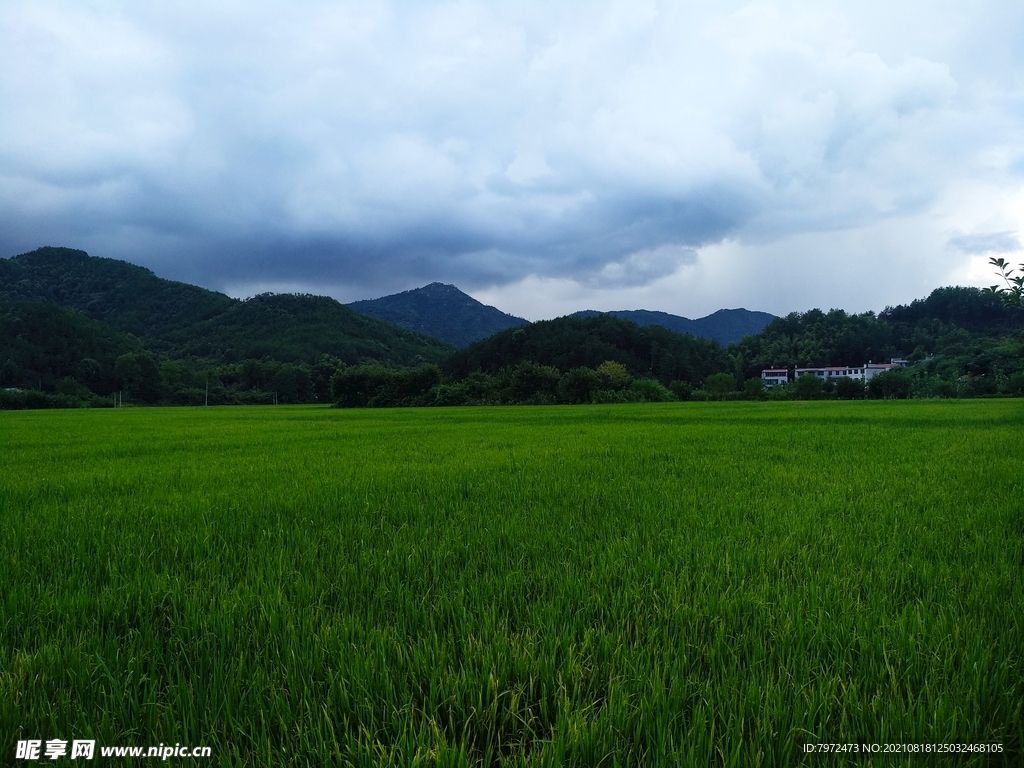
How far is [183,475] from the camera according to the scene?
6.15 m

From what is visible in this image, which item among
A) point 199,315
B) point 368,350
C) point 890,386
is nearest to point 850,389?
point 890,386

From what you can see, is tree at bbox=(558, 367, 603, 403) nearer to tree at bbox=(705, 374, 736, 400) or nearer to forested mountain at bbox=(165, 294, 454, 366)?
tree at bbox=(705, 374, 736, 400)

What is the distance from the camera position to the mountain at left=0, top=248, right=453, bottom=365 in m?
90.5

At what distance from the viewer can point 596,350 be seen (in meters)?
71.6

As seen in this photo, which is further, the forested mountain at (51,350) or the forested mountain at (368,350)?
the forested mountain at (51,350)

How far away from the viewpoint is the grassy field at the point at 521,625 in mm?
1389

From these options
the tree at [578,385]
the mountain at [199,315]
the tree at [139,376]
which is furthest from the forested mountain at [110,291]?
the tree at [578,385]

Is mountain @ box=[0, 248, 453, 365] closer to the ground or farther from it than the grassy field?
farther from it

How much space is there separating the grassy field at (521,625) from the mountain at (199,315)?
3363 inches

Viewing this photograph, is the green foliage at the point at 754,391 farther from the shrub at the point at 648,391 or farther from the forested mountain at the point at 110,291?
the forested mountain at the point at 110,291

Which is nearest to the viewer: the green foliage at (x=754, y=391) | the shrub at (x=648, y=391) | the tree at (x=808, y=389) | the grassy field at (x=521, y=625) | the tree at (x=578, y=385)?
the grassy field at (x=521, y=625)

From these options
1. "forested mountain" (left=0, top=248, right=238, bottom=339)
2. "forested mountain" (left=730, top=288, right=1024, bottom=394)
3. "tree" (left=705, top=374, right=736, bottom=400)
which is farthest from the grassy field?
"forested mountain" (left=0, top=248, right=238, bottom=339)

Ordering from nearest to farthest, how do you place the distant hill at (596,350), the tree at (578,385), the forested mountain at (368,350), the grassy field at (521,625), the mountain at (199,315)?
1. the grassy field at (521,625)
2. the tree at (578,385)
3. the forested mountain at (368,350)
4. the distant hill at (596,350)
5. the mountain at (199,315)

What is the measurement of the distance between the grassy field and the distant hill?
67.6 metres
